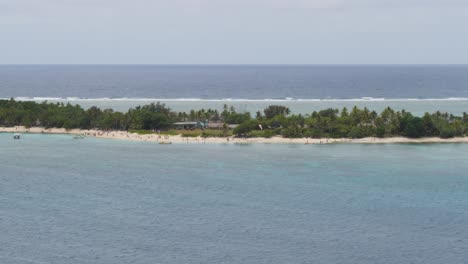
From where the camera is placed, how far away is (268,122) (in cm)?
7869

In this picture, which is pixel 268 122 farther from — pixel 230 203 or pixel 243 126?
pixel 230 203

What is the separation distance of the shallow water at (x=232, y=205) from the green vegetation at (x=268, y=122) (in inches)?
306

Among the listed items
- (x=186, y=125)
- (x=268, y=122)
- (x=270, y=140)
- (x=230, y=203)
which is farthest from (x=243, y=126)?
(x=230, y=203)

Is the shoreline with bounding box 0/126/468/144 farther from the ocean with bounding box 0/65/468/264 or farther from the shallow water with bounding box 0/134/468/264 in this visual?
the shallow water with bounding box 0/134/468/264

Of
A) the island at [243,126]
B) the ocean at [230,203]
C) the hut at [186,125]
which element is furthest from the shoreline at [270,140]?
the hut at [186,125]

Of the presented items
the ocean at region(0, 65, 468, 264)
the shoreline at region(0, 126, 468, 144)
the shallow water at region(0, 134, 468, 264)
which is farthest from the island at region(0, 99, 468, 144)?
the shallow water at region(0, 134, 468, 264)

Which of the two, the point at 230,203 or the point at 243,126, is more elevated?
the point at 243,126

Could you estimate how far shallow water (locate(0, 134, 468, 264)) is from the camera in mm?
34625

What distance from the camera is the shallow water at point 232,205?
34.6 metres

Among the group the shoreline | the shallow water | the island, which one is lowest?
the shallow water

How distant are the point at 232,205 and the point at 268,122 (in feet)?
117

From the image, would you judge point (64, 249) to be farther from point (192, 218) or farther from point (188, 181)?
point (188, 181)

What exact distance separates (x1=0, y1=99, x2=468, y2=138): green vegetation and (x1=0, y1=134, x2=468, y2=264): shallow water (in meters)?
7.77

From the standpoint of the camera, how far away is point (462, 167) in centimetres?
5838
